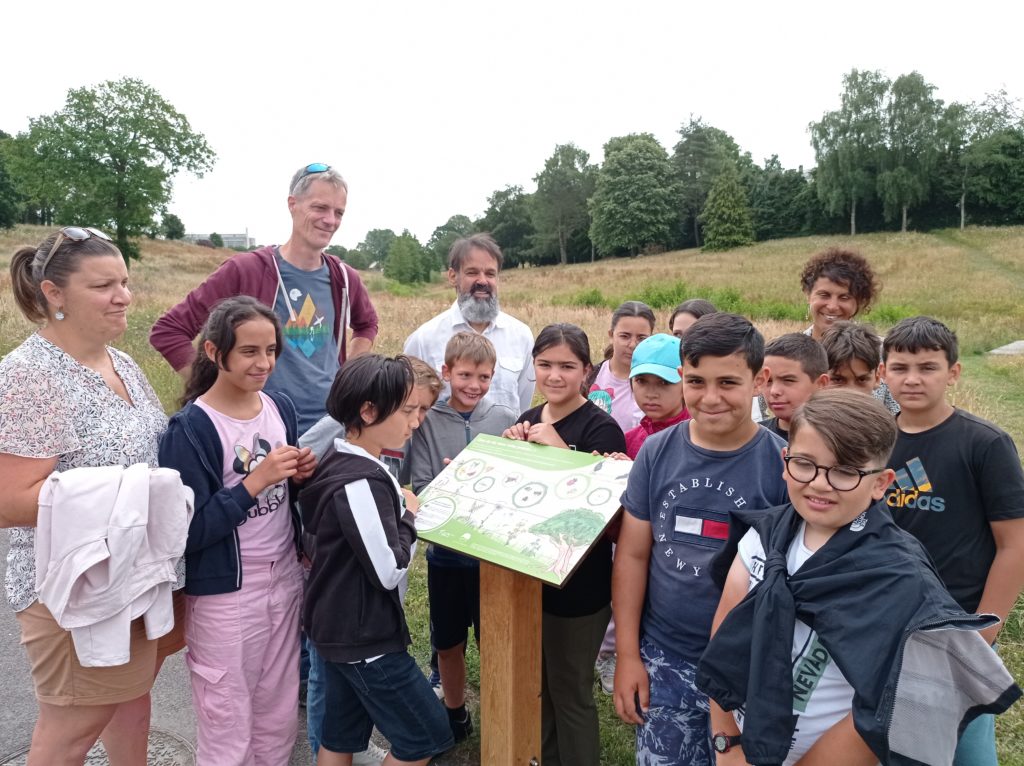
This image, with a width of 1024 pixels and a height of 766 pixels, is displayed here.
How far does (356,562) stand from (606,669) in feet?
7.24

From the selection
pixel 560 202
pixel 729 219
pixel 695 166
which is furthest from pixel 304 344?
pixel 695 166

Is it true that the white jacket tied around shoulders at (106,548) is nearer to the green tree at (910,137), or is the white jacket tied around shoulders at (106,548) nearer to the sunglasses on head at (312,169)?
the sunglasses on head at (312,169)

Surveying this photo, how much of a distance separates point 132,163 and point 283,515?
155 feet

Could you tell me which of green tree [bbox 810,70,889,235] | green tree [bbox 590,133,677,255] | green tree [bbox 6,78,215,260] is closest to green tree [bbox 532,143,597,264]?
green tree [bbox 590,133,677,255]

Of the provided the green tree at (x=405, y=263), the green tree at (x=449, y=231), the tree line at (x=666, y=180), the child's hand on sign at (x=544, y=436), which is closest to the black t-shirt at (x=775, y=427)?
the child's hand on sign at (x=544, y=436)

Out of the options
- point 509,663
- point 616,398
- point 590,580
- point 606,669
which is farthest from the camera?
point 616,398

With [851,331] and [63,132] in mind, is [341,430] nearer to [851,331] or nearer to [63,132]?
[851,331]

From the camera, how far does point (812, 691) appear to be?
5.87 feet

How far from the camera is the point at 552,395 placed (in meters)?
3.18

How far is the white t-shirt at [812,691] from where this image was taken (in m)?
1.76

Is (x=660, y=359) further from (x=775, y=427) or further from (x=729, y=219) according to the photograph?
(x=729, y=219)

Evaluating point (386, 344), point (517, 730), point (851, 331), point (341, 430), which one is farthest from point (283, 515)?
point (386, 344)

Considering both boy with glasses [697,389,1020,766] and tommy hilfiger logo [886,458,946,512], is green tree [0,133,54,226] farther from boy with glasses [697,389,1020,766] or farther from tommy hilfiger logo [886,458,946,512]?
boy with glasses [697,389,1020,766]

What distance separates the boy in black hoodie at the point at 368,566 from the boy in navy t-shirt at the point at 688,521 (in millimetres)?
817
